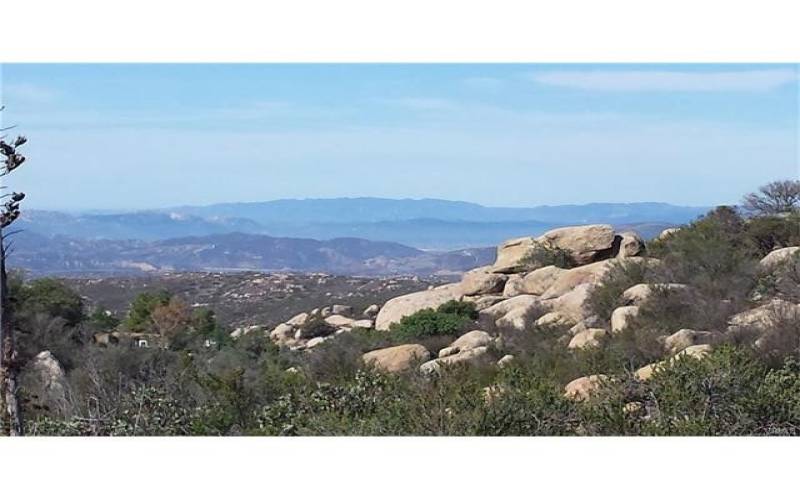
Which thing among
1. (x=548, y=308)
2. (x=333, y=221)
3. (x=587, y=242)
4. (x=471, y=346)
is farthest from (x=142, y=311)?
(x=587, y=242)

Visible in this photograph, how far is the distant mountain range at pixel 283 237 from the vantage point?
61.8 ft

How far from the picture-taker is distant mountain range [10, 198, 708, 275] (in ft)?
61.8

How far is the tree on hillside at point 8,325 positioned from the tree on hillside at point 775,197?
1225 centimetres

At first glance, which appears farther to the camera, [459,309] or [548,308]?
[459,309]

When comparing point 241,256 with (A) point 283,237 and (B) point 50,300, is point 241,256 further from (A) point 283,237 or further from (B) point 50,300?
(B) point 50,300

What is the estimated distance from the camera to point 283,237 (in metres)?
21.1

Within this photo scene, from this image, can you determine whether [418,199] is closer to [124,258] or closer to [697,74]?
[124,258]

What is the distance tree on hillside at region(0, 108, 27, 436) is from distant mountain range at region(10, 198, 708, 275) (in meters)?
12.0

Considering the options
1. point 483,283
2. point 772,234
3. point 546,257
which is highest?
point 772,234

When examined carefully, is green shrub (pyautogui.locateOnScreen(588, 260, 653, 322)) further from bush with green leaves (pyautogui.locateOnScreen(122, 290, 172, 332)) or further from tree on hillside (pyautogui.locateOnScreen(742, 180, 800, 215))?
bush with green leaves (pyautogui.locateOnScreen(122, 290, 172, 332))

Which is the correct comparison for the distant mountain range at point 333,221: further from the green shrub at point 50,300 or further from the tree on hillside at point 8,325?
the tree on hillside at point 8,325

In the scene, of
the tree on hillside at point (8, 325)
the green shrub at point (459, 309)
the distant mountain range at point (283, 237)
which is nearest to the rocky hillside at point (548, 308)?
the green shrub at point (459, 309)

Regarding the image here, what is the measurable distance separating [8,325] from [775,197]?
12.9 metres

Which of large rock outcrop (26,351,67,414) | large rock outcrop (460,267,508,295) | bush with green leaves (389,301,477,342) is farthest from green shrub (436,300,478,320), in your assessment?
large rock outcrop (26,351,67,414)
